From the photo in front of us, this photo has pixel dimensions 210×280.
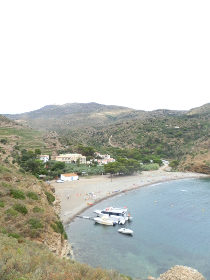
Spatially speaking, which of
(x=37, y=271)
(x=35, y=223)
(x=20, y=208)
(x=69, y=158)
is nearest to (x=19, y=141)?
(x=69, y=158)

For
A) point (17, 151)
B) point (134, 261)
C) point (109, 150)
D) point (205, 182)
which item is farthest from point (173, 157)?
point (134, 261)

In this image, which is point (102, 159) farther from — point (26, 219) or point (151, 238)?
point (26, 219)

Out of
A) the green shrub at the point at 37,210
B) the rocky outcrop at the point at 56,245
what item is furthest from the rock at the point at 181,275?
the green shrub at the point at 37,210

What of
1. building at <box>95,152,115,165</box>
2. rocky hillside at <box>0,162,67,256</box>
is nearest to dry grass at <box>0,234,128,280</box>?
rocky hillside at <box>0,162,67,256</box>

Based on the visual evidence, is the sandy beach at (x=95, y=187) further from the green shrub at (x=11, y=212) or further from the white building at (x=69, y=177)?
the green shrub at (x=11, y=212)

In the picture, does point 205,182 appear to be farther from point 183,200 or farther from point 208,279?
point 208,279
